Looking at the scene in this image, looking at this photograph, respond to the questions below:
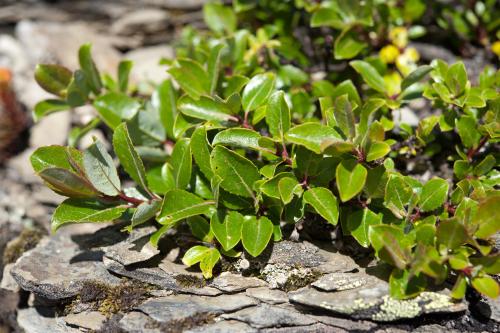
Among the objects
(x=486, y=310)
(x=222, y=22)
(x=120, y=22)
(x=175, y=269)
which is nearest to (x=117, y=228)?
(x=175, y=269)

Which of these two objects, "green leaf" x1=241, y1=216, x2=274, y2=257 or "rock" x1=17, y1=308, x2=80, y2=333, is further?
"rock" x1=17, y1=308, x2=80, y2=333

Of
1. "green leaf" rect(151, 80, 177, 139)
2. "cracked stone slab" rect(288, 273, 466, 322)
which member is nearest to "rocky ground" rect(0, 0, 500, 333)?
"cracked stone slab" rect(288, 273, 466, 322)

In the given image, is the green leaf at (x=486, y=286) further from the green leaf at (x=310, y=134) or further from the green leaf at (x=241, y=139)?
the green leaf at (x=241, y=139)

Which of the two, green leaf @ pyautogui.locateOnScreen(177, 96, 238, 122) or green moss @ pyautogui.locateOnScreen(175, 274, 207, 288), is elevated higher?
green leaf @ pyautogui.locateOnScreen(177, 96, 238, 122)

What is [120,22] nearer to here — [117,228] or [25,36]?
[25,36]

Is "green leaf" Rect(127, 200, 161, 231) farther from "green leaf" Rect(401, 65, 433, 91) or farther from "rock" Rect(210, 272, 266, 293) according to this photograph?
"green leaf" Rect(401, 65, 433, 91)

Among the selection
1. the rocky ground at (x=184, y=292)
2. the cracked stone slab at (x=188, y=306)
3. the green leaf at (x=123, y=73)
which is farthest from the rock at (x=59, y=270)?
the green leaf at (x=123, y=73)

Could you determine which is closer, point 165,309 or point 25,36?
point 165,309
